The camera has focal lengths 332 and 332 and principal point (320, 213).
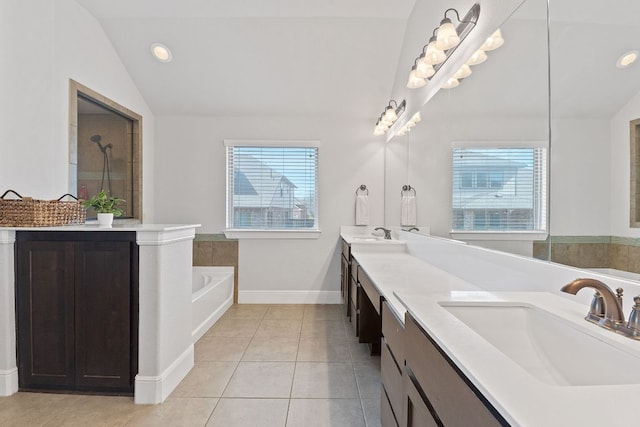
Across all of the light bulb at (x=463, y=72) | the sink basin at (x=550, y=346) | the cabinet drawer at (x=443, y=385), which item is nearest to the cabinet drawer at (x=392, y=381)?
the cabinet drawer at (x=443, y=385)

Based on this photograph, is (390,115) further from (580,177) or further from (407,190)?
(580,177)

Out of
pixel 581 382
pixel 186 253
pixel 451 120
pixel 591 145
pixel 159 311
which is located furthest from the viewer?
pixel 186 253

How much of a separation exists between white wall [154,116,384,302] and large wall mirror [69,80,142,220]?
1.05 feet

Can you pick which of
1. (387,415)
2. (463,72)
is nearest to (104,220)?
(387,415)

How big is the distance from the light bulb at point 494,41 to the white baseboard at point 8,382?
3.18m

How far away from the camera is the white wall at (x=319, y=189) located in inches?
154

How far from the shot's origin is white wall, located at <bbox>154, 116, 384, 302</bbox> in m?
3.92

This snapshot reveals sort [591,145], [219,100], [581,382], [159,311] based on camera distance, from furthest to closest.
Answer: [219,100] < [159,311] < [591,145] < [581,382]

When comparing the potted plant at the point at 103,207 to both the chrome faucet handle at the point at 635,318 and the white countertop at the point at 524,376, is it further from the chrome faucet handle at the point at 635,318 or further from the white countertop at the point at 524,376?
the chrome faucet handle at the point at 635,318

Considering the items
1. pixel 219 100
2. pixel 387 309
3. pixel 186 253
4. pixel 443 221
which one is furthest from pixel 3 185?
pixel 443 221

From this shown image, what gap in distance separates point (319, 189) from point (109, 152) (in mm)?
2302

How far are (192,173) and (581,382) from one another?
390 cm

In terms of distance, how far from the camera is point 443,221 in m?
2.16

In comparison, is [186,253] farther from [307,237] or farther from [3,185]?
[307,237]
